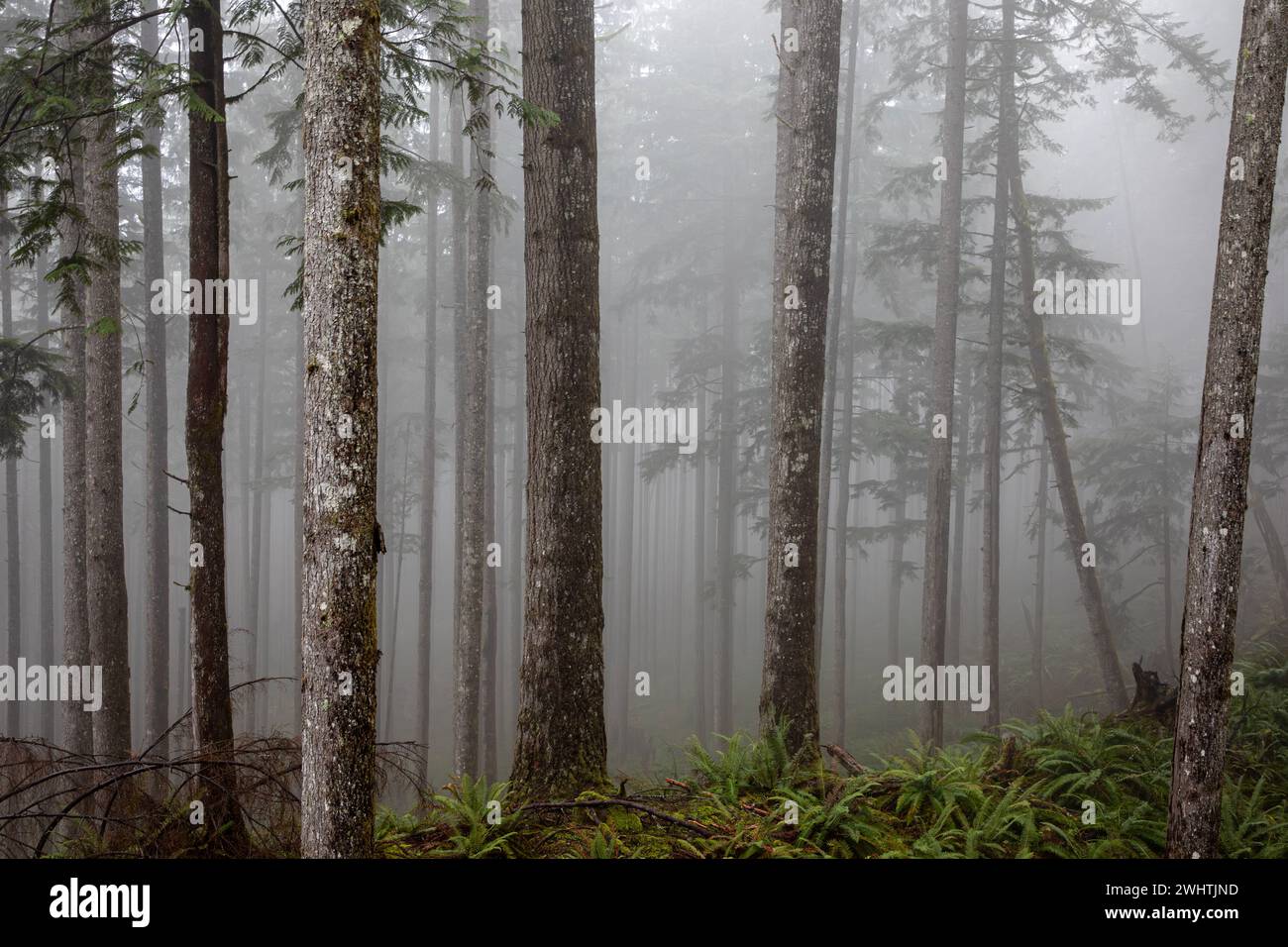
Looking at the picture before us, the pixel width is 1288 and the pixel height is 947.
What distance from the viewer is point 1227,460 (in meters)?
5.62

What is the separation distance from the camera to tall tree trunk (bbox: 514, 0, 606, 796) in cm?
692

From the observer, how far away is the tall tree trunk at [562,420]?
6.92 m

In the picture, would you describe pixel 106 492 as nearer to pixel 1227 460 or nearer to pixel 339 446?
pixel 339 446

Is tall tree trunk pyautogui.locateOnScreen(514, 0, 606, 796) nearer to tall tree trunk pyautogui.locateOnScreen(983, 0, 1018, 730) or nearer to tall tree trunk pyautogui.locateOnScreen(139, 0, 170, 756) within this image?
tall tree trunk pyautogui.locateOnScreen(139, 0, 170, 756)

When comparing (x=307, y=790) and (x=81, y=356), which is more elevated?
(x=81, y=356)

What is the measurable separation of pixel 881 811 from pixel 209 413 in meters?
6.48

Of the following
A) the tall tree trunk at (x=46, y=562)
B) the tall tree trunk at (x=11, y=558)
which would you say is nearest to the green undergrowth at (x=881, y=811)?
the tall tree trunk at (x=11, y=558)

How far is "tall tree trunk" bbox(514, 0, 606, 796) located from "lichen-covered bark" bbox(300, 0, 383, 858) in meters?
2.25

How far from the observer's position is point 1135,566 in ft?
112

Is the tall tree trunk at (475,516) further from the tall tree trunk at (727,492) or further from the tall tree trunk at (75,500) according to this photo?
the tall tree trunk at (727,492)

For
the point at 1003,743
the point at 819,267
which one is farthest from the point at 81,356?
the point at 1003,743
